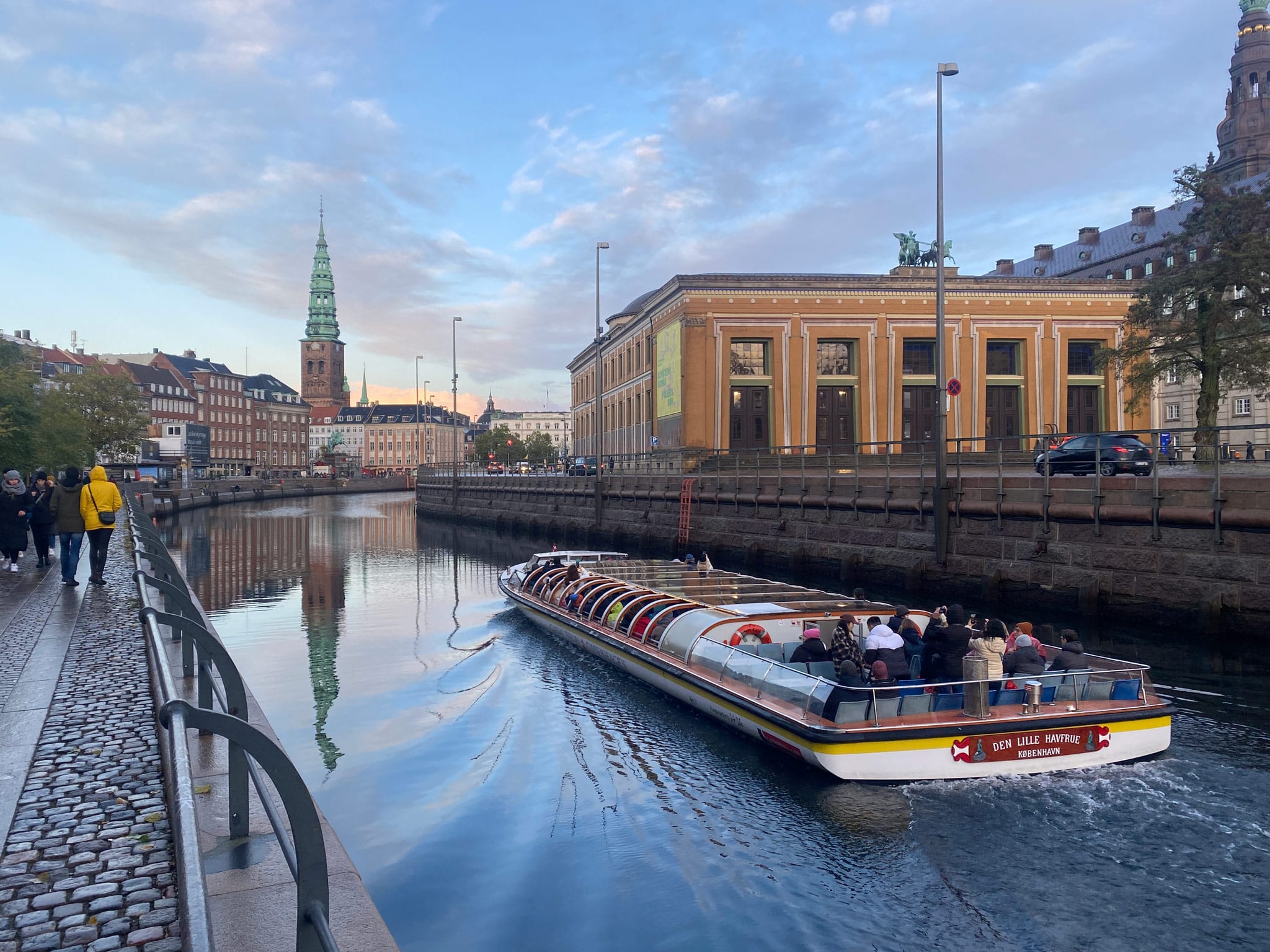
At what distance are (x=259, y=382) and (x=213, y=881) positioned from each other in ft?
650

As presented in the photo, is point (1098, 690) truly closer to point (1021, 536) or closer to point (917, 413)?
point (1021, 536)

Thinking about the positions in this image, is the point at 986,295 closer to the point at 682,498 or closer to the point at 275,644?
the point at 682,498

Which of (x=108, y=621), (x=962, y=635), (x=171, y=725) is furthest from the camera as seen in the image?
(x=108, y=621)

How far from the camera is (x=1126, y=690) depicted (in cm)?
1284

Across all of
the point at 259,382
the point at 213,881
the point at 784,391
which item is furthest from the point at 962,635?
the point at 259,382

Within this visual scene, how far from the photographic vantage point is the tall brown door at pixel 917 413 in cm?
6303

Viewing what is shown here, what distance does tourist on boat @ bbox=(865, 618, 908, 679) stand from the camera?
547 inches

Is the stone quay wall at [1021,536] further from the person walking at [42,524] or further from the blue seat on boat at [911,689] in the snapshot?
the person walking at [42,524]

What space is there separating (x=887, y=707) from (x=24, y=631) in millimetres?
12850

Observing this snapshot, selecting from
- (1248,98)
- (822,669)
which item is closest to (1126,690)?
(822,669)

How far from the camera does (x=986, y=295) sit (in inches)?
2432

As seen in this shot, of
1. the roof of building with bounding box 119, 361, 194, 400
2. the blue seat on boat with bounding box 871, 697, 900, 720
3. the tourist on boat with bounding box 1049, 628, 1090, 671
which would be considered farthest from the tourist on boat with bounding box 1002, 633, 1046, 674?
the roof of building with bounding box 119, 361, 194, 400

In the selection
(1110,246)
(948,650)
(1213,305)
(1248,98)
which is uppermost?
(1248,98)

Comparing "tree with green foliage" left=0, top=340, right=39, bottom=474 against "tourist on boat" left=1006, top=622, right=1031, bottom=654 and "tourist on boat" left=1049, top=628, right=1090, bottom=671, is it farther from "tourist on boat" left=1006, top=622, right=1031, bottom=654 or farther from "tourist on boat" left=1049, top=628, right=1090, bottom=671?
"tourist on boat" left=1049, top=628, right=1090, bottom=671
